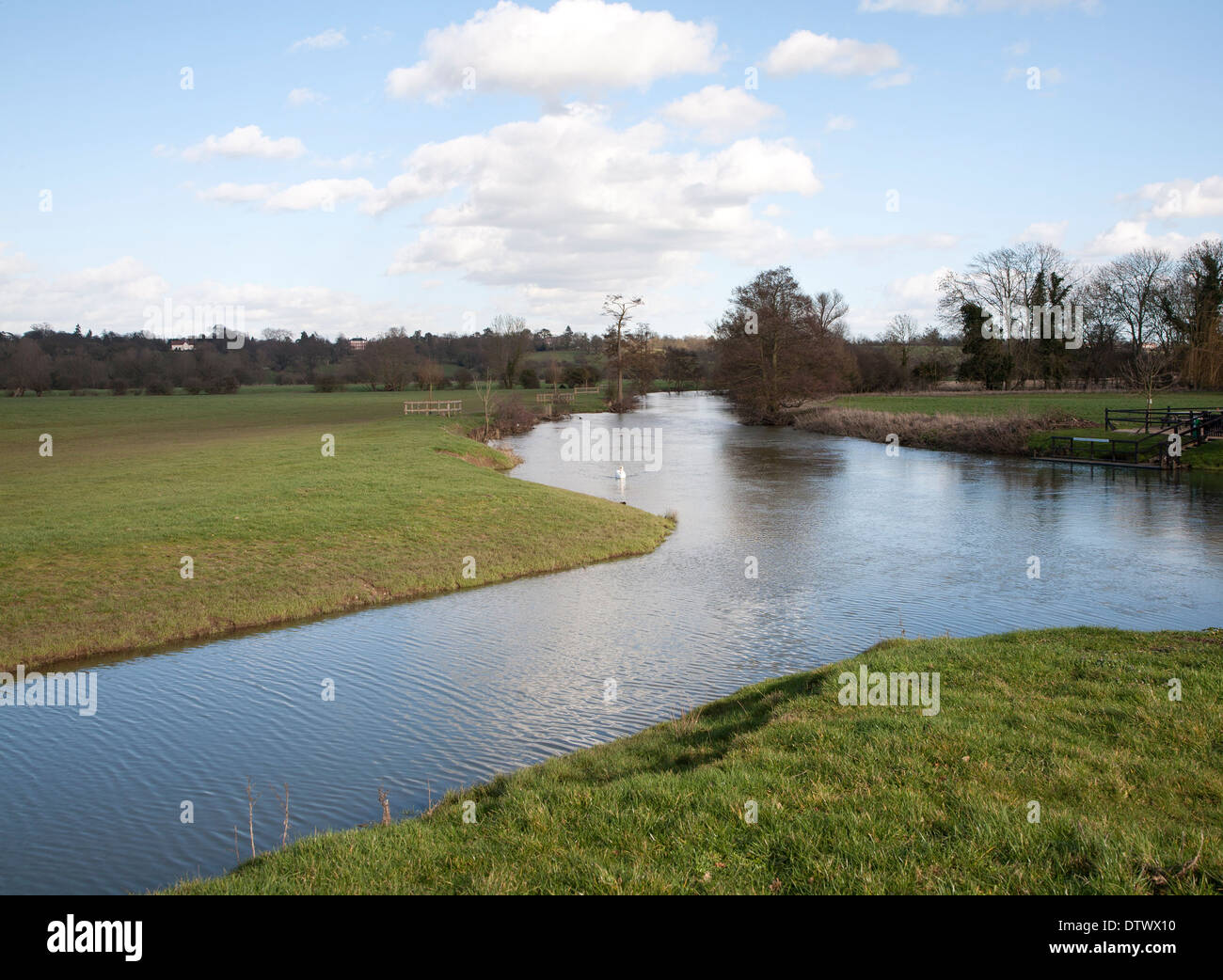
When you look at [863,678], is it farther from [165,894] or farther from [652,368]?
[652,368]

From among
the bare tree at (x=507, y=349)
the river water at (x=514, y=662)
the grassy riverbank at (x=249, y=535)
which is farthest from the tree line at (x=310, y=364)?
the river water at (x=514, y=662)

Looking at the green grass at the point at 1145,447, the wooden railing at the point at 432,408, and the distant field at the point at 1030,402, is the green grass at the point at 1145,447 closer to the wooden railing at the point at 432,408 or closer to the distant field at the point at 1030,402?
the distant field at the point at 1030,402

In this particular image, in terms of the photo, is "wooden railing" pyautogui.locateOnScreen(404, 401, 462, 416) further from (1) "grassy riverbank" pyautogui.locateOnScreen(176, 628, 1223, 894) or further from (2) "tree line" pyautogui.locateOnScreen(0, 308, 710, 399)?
(1) "grassy riverbank" pyautogui.locateOnScreen(176, 628, 1223, 894)

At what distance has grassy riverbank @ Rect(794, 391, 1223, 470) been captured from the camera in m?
45.4

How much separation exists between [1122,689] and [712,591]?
34.1 ft

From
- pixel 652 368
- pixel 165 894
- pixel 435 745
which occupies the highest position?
pixel 652 368

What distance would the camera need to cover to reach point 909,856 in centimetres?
520

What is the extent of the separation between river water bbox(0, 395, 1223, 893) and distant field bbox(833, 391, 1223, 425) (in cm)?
2622

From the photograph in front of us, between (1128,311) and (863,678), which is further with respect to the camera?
(1128,311)
